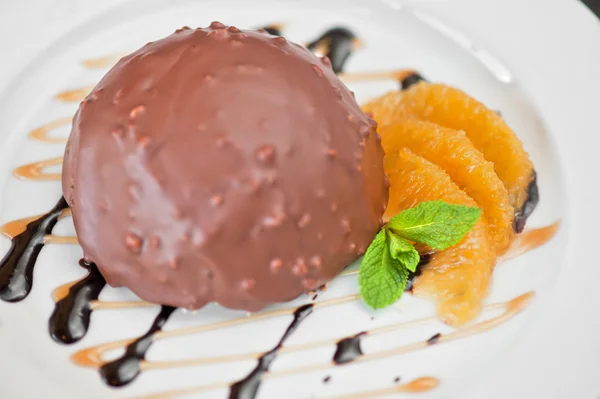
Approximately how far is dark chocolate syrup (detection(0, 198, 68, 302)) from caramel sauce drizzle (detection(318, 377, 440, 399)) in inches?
A: 38.5

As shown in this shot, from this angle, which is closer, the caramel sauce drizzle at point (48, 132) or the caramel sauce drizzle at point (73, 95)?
the caramel sauce drizzle at point (48, 132)

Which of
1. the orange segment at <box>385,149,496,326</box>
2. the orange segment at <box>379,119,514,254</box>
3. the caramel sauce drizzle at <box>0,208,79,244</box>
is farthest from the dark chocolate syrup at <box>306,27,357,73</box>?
the caramel sauce drizzle at <box>0,208,79,244</box>

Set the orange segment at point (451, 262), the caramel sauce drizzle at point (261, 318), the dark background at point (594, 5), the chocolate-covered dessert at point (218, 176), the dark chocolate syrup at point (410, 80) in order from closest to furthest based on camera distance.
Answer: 1. the chocolate-covered dessert at point (218, 176)
2. the caramel sauce drizzle at point (261, 318)
3. the orange segment at point (451, 262)
4. the dark chocolate syrup at point (410, 80)
5. the dark background at point (594, 5)

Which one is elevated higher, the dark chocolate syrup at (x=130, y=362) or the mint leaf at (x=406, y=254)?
A: the mint leaf at (x=406, y=254)

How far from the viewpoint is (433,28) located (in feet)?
7.89

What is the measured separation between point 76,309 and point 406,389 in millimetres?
992

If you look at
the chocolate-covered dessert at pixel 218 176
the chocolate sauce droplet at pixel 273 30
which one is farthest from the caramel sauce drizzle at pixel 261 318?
the chocolate sauce droplet at pixel 273 30

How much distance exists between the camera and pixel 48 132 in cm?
213

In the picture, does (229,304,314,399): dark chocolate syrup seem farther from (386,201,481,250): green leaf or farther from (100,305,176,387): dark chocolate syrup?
(386,201,481,250): green leaf

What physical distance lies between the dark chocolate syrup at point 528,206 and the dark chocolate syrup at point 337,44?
2.85 feet

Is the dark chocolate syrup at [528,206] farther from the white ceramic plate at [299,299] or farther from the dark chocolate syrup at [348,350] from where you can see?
the dark chocolate syrup at [348,350]

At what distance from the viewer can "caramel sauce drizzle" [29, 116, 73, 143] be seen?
212cm

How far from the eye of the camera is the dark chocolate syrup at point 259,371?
1.62 m

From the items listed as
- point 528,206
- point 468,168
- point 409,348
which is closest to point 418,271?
point 409,348
